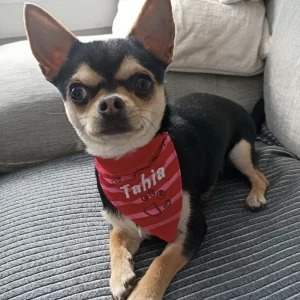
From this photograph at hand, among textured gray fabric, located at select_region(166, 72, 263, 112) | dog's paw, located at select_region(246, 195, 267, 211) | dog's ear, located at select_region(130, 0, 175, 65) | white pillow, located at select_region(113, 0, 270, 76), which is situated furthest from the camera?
textured gray fabric, located at select_region(166, 72, 263, 112)

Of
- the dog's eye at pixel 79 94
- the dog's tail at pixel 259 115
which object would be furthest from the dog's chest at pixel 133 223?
the dog's tail at pixel 259 115

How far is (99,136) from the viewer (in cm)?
94

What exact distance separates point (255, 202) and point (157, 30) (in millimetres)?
585

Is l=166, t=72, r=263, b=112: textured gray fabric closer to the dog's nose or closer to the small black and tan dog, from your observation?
the small black and tan dog

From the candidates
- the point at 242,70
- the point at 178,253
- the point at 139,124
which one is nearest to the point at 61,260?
the point at 178,253

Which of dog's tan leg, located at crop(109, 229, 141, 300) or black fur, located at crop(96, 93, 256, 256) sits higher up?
black fur, located at crop(96, 93, 256, 256)

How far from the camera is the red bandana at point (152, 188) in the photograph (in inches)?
41.3

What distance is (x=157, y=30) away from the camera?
3.33 feet

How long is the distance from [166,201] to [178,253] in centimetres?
14

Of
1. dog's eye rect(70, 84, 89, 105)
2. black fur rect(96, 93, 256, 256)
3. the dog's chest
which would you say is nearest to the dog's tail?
black fur rect(96, 93, 256, 256)

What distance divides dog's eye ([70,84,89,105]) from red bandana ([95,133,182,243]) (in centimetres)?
18

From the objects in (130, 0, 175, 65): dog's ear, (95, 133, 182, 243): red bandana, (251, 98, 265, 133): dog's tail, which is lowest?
(251, 98, 265, 133): dog's tail

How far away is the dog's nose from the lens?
0.87 m

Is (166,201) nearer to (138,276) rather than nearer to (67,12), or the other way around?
(138,276)
